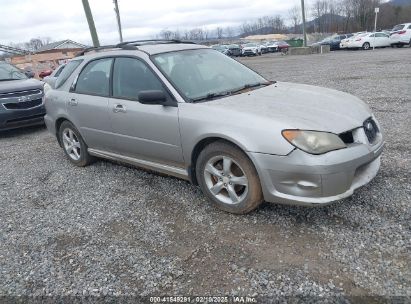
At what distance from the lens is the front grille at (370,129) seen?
3.42 metres

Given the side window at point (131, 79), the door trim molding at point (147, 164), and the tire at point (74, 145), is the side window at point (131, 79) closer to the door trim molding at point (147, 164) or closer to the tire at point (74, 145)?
the door trim molding at point (147, 164)

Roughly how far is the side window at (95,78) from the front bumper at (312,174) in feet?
7.72

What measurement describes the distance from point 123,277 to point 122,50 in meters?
2.79

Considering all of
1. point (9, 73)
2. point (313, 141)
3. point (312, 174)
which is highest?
point (9, 73)

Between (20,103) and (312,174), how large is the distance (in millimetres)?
6984

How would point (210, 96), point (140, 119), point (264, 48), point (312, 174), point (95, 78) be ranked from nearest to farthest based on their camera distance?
point (312, 174)
point (210, 96)
point (140, 119)
point (95, 78)
point (264, 48)

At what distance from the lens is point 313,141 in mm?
3037

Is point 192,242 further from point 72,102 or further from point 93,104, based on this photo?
point 72,102

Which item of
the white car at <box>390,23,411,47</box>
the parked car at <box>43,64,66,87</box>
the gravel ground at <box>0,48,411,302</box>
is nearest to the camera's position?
the gravel ground at <box>0,48,411,302</box>

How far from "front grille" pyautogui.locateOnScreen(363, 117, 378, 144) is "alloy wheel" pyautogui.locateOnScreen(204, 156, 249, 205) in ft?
3.94

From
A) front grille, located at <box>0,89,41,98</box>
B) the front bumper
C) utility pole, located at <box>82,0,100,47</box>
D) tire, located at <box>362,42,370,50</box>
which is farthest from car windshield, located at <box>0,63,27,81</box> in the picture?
tire, located at <box>362,42,370,50</box>

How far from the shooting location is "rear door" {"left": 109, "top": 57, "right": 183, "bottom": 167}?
3.87 m

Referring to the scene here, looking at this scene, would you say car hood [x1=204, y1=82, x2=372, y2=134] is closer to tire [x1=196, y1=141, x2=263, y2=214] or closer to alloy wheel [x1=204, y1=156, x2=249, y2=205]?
tire [x1=196, y1=141, x2=263, y2=214]

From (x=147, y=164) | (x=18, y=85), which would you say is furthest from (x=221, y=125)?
(x=18, y=85)
